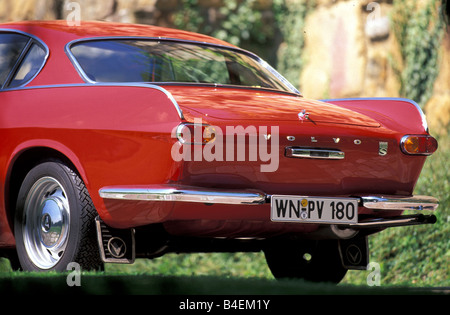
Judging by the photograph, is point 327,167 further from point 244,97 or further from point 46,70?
point 46,70

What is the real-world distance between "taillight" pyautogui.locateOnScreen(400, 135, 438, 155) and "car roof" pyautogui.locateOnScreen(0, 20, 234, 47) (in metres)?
1.87

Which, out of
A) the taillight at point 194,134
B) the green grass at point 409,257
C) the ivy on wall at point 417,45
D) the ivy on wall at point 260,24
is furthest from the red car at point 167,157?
the ivy on wall at point 260,24

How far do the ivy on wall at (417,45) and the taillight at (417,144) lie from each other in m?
8.11

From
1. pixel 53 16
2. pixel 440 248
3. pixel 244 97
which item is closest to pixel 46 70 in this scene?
pixel 244 97

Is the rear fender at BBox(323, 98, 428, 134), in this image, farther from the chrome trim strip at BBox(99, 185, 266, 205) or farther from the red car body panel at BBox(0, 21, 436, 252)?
the chrome trim strip at BBox(99, 185, 266, 205)

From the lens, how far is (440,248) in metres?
8.84

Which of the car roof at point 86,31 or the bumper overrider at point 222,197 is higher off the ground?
the car roof at point 86,31

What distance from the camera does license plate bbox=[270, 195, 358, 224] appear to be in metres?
5.09

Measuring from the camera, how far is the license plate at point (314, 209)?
509 cm

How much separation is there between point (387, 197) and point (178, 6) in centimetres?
1107

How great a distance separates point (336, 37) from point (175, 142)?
10665 mm

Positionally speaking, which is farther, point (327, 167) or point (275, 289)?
point (327, 167)

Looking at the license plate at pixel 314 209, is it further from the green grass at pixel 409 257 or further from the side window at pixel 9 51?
the green grass at pixel 409 257

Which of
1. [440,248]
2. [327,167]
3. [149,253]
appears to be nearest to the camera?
[327,167]
